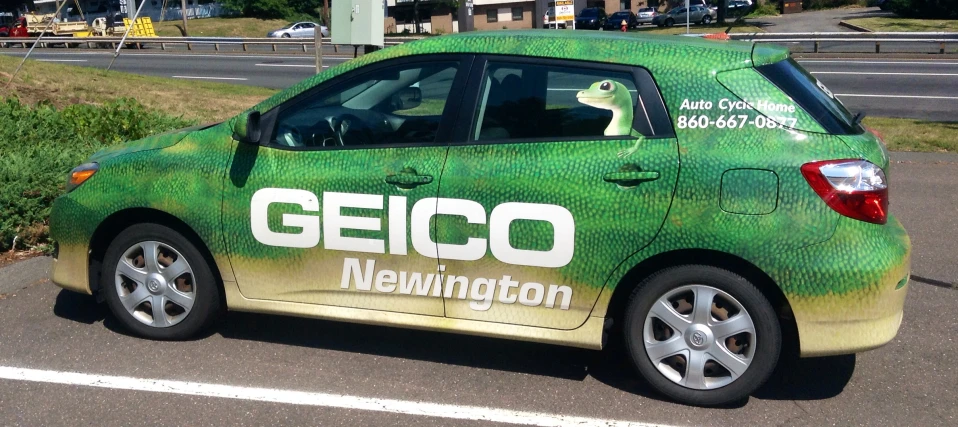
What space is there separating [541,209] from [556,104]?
1.78ft

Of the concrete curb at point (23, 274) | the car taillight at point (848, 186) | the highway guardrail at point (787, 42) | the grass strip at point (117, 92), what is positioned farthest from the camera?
the highway guardrail at point (787, 42)

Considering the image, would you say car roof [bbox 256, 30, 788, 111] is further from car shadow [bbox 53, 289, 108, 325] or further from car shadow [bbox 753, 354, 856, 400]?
car shadow [bbox 53, 289, 108, 325]

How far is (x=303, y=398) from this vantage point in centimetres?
432

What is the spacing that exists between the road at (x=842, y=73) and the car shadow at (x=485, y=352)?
1184cm

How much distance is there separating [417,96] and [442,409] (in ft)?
5.26

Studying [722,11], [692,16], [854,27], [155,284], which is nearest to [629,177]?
[155,284]

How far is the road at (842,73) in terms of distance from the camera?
16812mm

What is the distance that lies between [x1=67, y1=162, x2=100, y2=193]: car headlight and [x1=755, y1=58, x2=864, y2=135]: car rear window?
3.54 meters

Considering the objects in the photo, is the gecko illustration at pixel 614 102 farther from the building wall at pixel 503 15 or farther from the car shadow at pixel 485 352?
the building wall at pixel 503 15

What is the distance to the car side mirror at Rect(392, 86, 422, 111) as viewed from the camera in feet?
15.4

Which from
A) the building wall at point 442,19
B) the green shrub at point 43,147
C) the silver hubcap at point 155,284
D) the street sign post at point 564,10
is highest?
the building wall at point 442,19

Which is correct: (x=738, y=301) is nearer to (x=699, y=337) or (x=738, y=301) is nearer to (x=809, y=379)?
(x=699, y=337)

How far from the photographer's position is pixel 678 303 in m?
4.14

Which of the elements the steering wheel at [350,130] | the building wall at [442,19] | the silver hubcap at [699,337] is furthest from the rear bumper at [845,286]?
the building wall at [442,19]
